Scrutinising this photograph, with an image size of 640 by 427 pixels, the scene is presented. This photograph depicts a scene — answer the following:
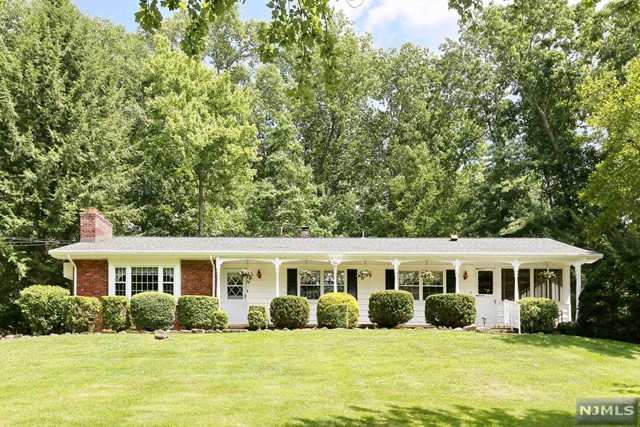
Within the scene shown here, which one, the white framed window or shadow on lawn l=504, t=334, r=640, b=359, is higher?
the white framed window

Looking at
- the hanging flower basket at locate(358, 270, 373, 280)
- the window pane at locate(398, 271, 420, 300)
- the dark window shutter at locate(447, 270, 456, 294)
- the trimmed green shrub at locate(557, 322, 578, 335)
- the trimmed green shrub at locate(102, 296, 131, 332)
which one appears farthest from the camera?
the window pane at locate(398, 271, 420, 300)

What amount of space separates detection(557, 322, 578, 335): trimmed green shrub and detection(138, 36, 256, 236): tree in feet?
60.0

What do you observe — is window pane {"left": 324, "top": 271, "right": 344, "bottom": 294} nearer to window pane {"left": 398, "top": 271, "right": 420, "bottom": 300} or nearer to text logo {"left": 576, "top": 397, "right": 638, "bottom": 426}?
window pane {"left": 398, "top": 271, "right": 420, "bottom": 300}

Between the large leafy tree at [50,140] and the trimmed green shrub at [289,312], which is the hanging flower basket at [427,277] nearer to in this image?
the trimmed green shrub at [289,312]

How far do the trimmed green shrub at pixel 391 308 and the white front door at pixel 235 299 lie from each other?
5.42 metres

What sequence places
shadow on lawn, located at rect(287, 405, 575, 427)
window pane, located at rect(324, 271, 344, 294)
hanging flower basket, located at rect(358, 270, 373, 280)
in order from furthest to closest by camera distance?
window pane, located at rect(324, 271, 344, 294), hanging flower basket, located at rect(358, 270, 373, 280), shadow on lawn, located at rect(287, 405, 575, 427)

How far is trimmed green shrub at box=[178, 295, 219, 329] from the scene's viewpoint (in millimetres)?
20641

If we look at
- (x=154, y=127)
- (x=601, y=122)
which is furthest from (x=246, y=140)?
(x=601, y=122)

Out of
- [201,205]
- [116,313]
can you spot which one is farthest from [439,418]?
[201,205]

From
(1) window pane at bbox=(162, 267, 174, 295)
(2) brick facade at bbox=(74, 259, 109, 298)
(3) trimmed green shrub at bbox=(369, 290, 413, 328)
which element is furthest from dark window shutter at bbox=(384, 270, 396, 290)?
(2) brick facade at bbox=(74, 259, 109, 298)

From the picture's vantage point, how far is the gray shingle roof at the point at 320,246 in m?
22.7

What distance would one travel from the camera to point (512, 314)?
21.3 meters

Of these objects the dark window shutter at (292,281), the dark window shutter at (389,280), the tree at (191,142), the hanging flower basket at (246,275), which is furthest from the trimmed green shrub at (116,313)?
the tree at (191,142)

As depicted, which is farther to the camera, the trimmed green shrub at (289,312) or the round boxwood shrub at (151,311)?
the trimmed green shrub at (289,312)
